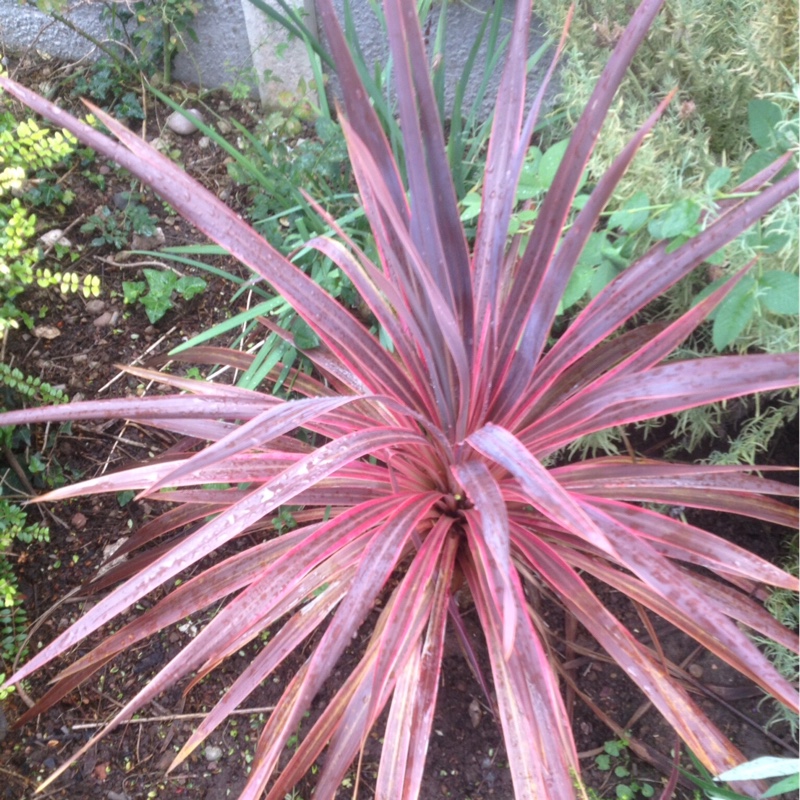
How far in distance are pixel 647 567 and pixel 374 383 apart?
48 cm

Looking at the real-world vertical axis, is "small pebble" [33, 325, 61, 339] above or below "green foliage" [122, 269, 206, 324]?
below

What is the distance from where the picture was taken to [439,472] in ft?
3.34

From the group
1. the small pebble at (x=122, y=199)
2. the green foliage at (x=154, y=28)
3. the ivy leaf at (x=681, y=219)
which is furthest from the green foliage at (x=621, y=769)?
the green foliage at (x=154, y=28)

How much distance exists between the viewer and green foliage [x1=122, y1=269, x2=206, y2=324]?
158 cm

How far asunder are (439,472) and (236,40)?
58.8 inches

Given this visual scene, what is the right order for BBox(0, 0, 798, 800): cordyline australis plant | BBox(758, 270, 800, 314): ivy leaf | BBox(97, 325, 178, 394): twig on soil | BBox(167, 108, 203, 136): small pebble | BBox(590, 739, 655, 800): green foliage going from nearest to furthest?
BBox(0, 0, 798, 800): cordyline australis plant, BBox(758, 270, 800, 314): ivy leaf, BBox(590, 739, 655, 800): green foliage, BBox(97, 325, 178, 394): twig on soil, BBox(167, 108, 203, 136): small pebble

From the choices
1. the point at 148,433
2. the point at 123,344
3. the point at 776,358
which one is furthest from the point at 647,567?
the point at 123,344

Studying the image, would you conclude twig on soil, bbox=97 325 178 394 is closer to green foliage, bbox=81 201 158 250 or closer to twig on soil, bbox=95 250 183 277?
twig on soil, bbox=95 250 183 277

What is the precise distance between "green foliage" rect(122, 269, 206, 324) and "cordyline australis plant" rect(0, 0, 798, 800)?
0.57 meters

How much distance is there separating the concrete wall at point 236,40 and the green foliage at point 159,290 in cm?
61

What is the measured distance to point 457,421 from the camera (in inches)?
37.9

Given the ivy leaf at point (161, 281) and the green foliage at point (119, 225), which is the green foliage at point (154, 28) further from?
the ivy leaf at point (161, 281)

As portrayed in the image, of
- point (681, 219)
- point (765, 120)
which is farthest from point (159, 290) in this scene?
point (765, 120)

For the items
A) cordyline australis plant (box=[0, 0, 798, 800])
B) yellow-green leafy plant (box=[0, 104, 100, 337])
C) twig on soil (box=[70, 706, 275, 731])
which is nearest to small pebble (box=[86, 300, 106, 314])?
yellow-green leafy plant (box=[0, 104, 100, 337])
